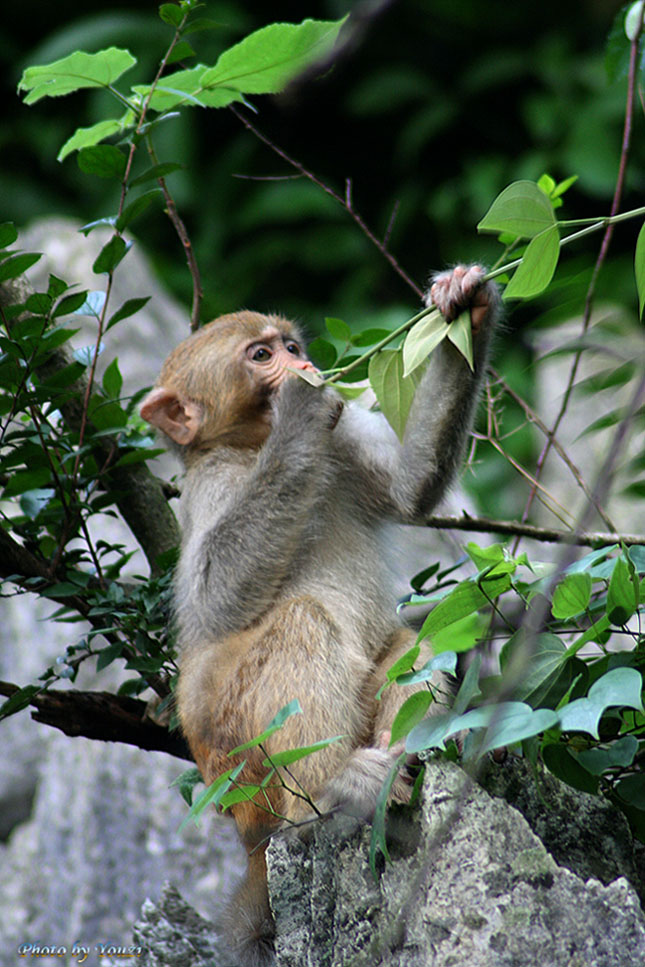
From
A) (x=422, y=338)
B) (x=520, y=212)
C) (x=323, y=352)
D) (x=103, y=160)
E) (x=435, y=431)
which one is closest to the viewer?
(x=520, y=212)

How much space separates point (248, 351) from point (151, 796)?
2251 mm

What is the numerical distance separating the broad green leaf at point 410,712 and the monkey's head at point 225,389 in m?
1.56

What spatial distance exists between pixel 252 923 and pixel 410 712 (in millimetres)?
1009

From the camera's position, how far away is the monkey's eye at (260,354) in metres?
3.43

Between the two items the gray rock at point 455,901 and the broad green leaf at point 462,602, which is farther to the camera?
the broad green leaf at point 462,602

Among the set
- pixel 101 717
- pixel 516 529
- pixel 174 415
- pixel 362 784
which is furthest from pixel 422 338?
pixel 101 717

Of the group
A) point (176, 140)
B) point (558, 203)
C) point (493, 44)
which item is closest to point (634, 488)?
point (558, 203)

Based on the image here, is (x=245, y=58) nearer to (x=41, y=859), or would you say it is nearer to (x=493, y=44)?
(x=41, y=859)

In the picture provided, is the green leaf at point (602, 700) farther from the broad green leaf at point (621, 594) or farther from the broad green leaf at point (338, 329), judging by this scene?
the broad green leaf at point (338, 329)

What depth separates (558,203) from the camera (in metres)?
2.87

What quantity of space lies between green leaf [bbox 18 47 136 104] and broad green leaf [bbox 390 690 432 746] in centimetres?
179

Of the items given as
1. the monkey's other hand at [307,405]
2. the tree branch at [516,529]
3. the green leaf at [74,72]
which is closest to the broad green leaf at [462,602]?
the tree branch at [516,529]

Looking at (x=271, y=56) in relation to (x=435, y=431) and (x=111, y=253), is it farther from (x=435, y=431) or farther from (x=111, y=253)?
(x=435, y=431)

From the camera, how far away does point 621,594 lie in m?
2.00
